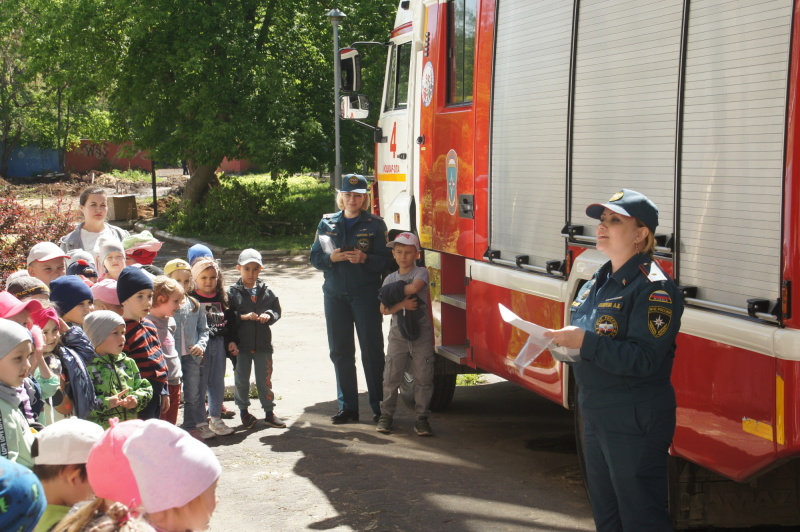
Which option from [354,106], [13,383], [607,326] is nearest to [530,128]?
[607,326]

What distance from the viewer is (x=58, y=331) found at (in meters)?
4.69

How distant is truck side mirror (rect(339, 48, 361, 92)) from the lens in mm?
9797

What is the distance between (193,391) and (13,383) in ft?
10.8

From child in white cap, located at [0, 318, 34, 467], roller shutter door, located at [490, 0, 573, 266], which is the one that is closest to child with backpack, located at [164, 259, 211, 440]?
roller shutter door, located at [490, 0, 573, 266]

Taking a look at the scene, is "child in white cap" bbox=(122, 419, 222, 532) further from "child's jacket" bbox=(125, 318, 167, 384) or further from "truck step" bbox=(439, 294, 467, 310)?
"truck step" bbox=(439, 294, 467, 310)

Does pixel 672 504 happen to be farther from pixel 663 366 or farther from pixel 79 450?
pixel 79 450

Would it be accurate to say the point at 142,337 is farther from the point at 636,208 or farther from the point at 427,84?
the point at 427,84

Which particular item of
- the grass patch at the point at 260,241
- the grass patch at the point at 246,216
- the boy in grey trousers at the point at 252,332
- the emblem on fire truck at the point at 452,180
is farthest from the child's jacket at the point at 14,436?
the grass patch at the point at 246,216

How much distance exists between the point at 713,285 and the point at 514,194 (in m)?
2.11

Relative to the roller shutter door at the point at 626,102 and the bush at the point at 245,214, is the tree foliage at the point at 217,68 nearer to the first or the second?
the bush at the point at 245,214

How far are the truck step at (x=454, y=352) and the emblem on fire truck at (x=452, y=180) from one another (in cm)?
107

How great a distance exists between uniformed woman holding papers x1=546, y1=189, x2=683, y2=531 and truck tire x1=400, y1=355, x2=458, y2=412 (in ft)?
13.0

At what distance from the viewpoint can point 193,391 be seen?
7016 millimetres

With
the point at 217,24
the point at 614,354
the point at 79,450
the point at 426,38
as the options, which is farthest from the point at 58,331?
the point at 217,24
